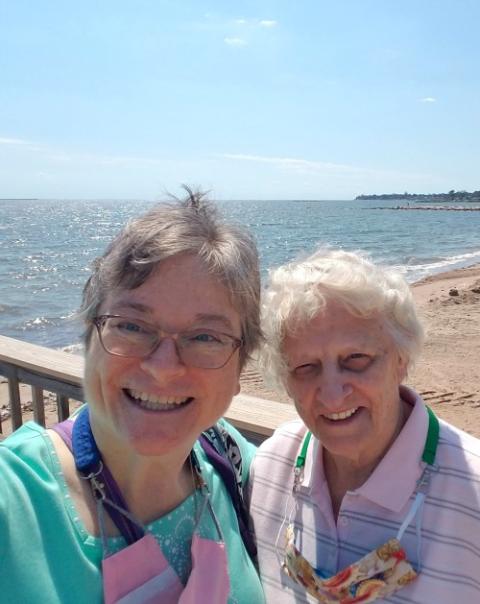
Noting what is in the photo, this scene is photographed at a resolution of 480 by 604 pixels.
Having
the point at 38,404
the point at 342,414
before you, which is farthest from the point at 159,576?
the point at 38,404

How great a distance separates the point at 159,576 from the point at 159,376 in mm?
525

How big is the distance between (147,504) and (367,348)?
2.78ft

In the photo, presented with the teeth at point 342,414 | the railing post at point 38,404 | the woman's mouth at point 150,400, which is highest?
the woman's mouth at point 150,400

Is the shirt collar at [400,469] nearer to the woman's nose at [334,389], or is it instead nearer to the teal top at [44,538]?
the woman's nose at [334,389]

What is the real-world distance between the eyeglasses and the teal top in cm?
31

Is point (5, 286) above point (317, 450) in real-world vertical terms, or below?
below

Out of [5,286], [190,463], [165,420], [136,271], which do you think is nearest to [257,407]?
[190,463]

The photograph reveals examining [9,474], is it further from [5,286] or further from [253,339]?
[5,286]

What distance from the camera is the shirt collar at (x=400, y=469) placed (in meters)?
1.81

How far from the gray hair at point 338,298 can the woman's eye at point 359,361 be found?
112 millimetres

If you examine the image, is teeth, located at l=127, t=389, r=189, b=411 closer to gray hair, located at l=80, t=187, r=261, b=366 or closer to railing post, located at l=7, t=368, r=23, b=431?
gray hair, located at l=80, t=187, r=261, b=366

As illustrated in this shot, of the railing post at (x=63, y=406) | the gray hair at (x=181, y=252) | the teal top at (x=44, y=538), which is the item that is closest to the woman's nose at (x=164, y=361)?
the gray hair at (x=181, y=252)

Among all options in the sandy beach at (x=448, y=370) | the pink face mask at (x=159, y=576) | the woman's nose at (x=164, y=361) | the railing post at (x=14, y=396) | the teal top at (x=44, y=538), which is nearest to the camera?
the teal top at (x=44, y=538)

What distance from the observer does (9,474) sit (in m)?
1.38
